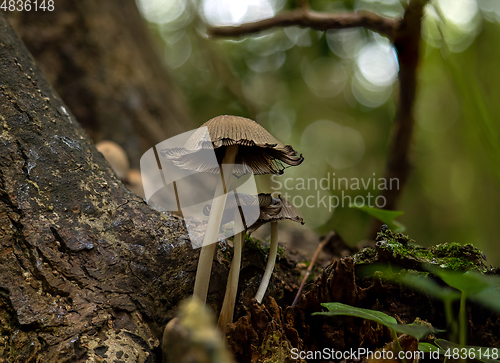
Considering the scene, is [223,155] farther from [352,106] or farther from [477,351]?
[352,106]

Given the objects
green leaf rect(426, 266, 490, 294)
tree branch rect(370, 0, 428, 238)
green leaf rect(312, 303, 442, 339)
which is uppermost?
tree branch rect(370, 0, 428, 238)

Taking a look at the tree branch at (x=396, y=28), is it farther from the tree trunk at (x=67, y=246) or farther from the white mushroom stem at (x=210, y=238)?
the white mushroom stem at (x=210, y=238)

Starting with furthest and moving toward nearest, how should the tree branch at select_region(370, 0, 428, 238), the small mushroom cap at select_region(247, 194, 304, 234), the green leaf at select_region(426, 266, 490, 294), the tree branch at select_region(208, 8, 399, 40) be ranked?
the tree branch at select_region(208, 8, 399, 40), the tree branch at select_region(370, 0, 428, 238), the small mushroom cap at select_region(247, 194, 304, 234), the green leaf at select_region(426, 266, 490, 294)

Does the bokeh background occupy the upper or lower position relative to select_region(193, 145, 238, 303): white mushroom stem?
upper

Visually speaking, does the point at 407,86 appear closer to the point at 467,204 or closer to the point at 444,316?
the point at 444,316

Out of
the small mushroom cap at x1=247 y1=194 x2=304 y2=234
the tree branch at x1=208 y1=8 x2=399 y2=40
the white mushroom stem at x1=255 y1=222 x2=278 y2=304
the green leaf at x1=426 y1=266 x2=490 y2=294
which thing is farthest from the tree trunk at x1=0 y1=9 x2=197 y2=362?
the tree branch at x1=208 y1=8 x2=399 y2=40

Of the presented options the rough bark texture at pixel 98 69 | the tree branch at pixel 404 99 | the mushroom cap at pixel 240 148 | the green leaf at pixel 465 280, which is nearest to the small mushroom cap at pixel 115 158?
the rough bark texture at pixel 98 69

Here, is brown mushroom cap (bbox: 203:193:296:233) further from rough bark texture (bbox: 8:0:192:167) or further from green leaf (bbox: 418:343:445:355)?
rough bark texture (bbox: 8:0:192:167)
